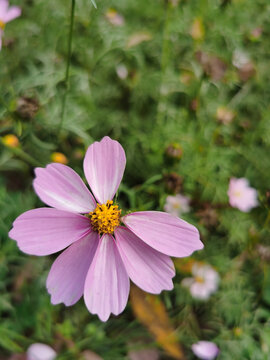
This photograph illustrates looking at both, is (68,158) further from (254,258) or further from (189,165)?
(254,258)

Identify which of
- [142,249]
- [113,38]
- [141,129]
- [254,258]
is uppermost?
[113,38]

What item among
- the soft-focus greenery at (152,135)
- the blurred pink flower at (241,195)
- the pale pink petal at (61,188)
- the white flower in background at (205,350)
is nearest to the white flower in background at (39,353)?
the soft-focus greenery at (152,135)

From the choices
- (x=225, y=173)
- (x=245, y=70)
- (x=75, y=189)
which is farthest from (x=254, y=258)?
(x=75, y=189)

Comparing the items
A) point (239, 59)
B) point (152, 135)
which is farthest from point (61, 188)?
point (239, 59)

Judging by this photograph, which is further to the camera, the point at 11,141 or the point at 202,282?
the point at 202,282

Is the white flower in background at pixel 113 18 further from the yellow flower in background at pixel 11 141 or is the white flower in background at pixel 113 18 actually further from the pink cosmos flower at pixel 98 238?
the pink cosmos flower at pixel 98 238

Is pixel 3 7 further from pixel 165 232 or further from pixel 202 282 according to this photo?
pixel 202 282

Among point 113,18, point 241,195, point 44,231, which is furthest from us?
point 113,18
